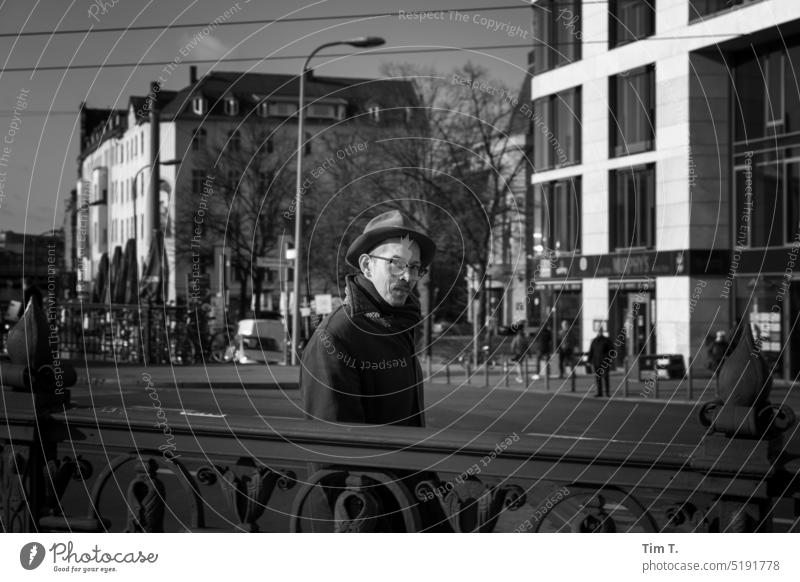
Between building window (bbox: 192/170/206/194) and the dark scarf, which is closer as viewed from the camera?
the dark scarf

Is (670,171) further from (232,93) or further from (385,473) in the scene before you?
(385,473)

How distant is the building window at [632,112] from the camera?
2391cm

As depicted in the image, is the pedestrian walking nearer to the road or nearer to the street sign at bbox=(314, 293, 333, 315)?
the road

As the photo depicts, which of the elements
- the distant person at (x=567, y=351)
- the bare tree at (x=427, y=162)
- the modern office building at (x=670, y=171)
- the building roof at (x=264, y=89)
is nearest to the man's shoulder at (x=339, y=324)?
the building roof at (x=264, y=89)

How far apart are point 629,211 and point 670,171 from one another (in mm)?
1673

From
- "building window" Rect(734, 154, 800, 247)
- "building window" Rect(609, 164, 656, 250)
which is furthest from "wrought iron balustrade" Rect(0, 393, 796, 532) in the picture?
"building window" Rect(609, 164, 656, 250)

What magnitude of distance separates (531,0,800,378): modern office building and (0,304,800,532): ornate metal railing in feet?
46.5

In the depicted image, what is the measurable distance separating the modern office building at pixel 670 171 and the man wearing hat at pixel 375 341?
1398 centimetres

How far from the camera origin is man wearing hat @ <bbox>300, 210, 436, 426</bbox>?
3.31 metres

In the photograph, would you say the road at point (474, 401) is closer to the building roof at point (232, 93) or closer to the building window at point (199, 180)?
the building window at point (199, 180)
